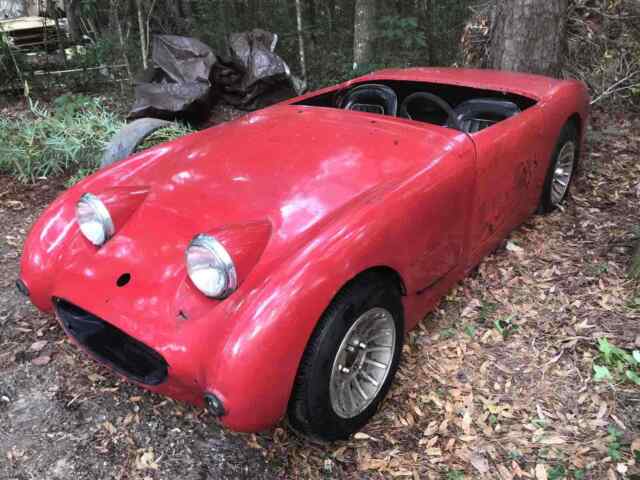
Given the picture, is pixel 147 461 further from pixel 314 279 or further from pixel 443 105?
pixel 443 105

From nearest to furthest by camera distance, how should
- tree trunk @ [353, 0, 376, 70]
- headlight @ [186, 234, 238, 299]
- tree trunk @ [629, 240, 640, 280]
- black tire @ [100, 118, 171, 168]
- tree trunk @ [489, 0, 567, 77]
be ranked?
headlight @ [186, 234, 238, 299]
tree trunk @ [629, 240, 640, 280]
black tire @ [100, 118, 171, 168]
tree trunk @ [489, 0, 567, 77]
tree trunk @ [353, 0, 376, 70]

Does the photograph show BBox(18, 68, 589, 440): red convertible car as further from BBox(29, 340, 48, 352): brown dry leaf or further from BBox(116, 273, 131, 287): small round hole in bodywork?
BBox(29, 340, 48, 352): brown dry leaf

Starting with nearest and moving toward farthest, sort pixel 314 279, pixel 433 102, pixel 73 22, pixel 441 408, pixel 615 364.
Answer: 1. pixel 314 279
2. pixel 441 408
3. pixel 615 364
4. pixel 433 102
5. pixel 73 22

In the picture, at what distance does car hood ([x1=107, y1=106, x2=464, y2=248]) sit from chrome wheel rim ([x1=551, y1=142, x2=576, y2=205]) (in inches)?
55.1

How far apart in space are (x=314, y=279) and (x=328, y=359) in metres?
0.30

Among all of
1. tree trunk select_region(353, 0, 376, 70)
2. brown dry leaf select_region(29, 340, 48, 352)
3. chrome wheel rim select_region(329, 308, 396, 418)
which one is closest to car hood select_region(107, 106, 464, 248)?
Result: chrome wheel rim select_region(329, 308, 396, 418)

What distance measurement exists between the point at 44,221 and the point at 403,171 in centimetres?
163

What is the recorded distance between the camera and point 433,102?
321 cm

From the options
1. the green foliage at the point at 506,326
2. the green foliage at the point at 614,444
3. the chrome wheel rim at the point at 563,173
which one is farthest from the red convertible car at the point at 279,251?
the green foliage at the point at 614,444

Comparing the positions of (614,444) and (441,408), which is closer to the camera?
(614,444)

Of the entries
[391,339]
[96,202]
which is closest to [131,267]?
[96,202]

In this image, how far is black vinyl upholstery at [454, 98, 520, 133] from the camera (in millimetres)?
3001

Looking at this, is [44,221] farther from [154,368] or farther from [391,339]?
[391,339]

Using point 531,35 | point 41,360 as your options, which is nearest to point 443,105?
point 531,35
